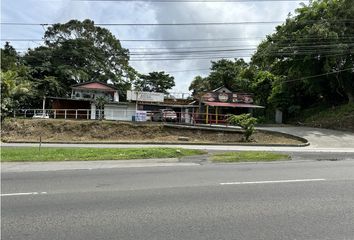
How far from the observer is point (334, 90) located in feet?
137

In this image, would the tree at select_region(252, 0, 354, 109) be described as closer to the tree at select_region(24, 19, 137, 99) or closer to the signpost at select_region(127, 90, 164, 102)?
the signpost at select_region(127, 90, 164, 102)

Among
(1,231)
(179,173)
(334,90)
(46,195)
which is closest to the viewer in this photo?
(1,231)

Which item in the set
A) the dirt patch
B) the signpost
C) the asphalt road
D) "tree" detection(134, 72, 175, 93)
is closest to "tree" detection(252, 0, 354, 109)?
the dirt patch

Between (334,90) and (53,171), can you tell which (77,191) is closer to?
(53,171)

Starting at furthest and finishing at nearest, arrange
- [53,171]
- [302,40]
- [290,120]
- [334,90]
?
[290,120] → [334,90] → [302,40] → [53,171]

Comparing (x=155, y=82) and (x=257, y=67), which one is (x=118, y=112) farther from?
(x=155, y=82)

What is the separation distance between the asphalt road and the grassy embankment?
2564 cm

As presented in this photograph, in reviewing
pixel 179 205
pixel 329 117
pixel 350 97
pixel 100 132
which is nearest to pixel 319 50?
pixel 329 117

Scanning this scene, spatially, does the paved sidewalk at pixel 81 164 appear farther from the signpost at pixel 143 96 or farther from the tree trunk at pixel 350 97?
the signpost at pixel 143 96

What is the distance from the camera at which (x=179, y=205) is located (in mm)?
6996

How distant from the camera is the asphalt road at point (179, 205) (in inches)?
214

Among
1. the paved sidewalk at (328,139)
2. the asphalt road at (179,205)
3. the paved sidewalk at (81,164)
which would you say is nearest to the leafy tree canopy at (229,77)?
the paved sidewalk at (328,139)

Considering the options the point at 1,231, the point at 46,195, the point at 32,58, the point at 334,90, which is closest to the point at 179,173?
the point at 46,195

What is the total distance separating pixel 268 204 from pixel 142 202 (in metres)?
2.38
